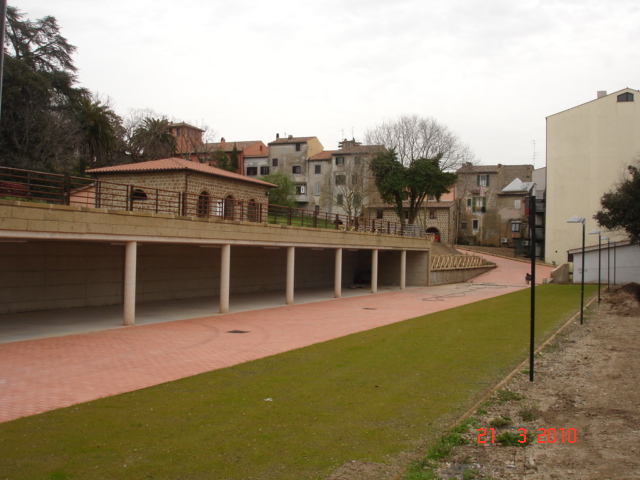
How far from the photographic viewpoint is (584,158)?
146 feet

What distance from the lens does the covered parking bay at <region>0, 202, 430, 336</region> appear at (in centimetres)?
1423

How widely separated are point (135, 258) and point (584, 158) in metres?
40.2

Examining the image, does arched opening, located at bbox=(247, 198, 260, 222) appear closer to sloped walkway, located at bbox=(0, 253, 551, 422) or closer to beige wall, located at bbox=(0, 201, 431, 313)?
beige wall, located at bbox=(0, 201, 431, 313)

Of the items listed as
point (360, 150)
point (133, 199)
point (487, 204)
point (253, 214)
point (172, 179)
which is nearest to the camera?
point (133, 199)

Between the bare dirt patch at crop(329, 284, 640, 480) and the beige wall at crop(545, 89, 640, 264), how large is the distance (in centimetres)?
3467

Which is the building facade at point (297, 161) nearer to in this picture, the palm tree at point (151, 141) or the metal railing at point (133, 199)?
the palm tree at point (151, 141)

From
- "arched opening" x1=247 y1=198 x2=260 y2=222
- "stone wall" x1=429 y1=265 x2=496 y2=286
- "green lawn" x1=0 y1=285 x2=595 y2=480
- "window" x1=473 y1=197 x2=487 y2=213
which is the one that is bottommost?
"stone wall" x1=429 y1=265 x2=496 y2=286

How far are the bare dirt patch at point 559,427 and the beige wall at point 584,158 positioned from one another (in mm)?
34674

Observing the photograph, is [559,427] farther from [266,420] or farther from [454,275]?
[454,275]

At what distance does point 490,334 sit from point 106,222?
11.1 m

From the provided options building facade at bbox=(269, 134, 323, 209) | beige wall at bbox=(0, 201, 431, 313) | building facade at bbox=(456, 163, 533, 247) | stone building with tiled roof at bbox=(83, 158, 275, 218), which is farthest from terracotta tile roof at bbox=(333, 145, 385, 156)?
beige wall at bbox=(0, 201, 431, 313)

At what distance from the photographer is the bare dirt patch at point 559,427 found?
5.57 meters

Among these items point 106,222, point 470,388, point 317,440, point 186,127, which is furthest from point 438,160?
point 317,440

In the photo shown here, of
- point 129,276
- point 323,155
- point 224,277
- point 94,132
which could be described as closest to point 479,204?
point 323,155
